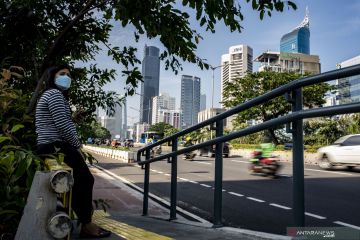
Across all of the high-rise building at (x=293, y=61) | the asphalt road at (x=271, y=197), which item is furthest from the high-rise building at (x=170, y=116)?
the asphalt road at (x=271, y=197)

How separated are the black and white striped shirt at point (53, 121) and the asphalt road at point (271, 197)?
1.71 metres

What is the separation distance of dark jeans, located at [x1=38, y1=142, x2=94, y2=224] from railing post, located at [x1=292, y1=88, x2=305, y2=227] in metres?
1.87

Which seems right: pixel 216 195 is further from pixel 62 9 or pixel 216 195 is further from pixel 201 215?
pixel 62 9

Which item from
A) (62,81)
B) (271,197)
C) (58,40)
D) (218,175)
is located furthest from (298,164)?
(271,197)

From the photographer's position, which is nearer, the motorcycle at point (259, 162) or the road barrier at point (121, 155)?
the motorcycle at point (259, 162)

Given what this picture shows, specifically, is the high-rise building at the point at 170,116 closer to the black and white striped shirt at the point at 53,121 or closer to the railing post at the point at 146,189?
the railing post at the point at 146,189

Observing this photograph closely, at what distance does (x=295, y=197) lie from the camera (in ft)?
8.17

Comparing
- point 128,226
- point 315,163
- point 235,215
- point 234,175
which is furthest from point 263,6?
point 234,175

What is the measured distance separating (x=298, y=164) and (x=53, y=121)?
2.21 meters

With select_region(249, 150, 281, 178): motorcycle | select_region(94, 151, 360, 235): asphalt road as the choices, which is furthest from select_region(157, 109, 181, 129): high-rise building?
select_region(94, 151, 360, 235): asphalt road

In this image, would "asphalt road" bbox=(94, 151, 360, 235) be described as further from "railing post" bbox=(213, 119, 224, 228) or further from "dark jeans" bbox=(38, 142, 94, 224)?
"dark jeans" bbox=(38, 142, 94, 224)

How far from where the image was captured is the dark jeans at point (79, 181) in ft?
11.3

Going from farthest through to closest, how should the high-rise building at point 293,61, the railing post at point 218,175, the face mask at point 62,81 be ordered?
the high-rise building at point 293,61
the railing post at point 218,175
the face mask at point 62,81

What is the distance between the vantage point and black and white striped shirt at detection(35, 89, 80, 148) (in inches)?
137
